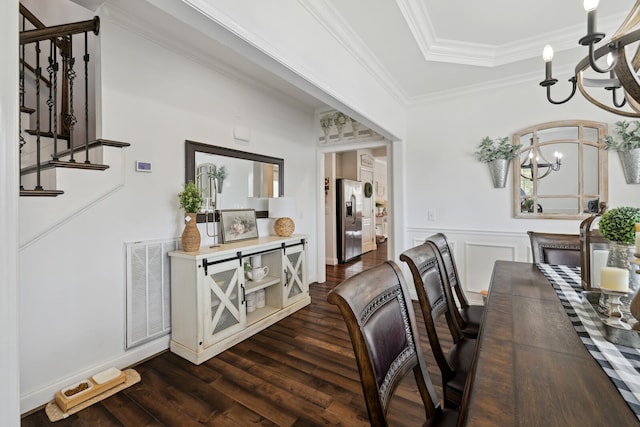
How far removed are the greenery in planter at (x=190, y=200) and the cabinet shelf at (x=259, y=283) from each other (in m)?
0.91

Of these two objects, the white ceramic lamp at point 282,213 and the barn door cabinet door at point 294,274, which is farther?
the white ceramic lamp at point 282,213

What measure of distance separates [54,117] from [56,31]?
0.52 metres

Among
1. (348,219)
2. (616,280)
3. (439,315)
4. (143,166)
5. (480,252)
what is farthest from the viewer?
(348,219)

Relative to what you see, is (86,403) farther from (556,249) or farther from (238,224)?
(556,249)

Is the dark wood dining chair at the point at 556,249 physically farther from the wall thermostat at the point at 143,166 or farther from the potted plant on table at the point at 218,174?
the wall thermostat at the point at 143,166

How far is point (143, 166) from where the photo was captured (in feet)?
7.47

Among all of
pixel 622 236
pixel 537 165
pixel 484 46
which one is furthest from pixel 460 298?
pixel 484 46

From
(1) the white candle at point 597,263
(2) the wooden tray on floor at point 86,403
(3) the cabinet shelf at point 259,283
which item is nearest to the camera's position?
(1) the white candle at point 597,263

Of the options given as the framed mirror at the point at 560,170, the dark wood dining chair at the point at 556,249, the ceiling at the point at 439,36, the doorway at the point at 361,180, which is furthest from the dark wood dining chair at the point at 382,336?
the doorway at the point at 361,180

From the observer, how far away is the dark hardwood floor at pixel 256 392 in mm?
1654

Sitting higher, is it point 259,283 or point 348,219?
point 348,219

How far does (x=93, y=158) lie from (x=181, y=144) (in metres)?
0.65

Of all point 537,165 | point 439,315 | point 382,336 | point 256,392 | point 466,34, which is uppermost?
point 466,34

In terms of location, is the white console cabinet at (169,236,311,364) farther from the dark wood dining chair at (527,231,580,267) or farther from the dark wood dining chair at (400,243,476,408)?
the dark wood dining chair at (527,231,580,267)
